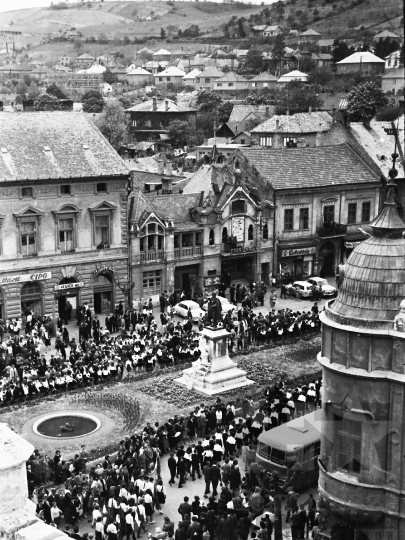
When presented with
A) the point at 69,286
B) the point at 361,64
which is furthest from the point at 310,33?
the point at 69,286

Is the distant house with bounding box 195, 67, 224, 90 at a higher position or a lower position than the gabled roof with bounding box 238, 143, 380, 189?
higher

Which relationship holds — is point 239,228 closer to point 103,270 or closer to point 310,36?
point 103,270

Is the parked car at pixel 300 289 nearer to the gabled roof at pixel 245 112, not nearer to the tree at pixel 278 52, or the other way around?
the gabled roof at pixel 245 112

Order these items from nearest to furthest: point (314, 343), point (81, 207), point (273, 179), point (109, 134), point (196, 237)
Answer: point (314, 343)
point (81, 207)
point (196, 237)
point (273, 179)
point (109, 134)

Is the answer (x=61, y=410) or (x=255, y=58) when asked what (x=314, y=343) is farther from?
(x=255, y=58)

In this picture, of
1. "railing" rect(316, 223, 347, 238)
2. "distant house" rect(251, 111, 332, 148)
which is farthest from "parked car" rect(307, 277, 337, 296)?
"distant house" rect(251, 111, 332, 148)

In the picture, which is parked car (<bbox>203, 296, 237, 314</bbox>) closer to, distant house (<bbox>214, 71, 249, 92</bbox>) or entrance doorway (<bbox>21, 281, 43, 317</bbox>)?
entrance doorway (<bbox>21, 281, 43, 317</bbox>)

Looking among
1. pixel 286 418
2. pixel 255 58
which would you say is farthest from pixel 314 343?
pixel 255 58
